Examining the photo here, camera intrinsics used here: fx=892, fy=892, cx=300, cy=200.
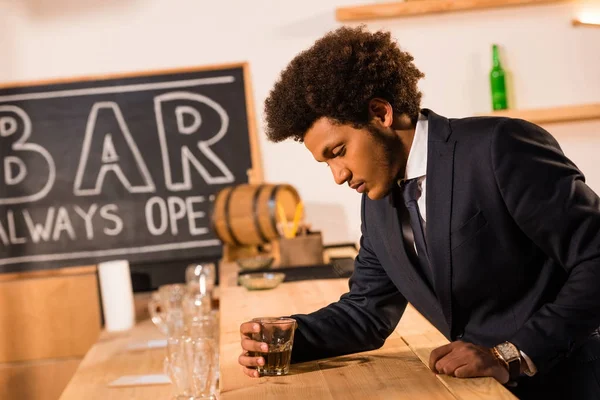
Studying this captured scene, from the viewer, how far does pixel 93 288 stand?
15.6 feet

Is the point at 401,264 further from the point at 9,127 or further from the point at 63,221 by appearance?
the point at 9,127

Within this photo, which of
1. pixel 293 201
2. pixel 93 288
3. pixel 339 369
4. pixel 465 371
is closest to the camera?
pixel 465 371

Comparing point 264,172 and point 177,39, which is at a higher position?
point 177,39

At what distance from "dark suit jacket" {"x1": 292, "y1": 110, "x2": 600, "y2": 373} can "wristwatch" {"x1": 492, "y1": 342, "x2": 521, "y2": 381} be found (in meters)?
0.02

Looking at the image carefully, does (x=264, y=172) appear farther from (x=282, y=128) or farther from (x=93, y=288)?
(x=282, y=128)

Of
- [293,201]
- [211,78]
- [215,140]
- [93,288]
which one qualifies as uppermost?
[211,78]

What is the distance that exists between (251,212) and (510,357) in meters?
2.47

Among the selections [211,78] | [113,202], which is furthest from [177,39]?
[113,202]

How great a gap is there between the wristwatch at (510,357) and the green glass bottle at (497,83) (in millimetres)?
2982

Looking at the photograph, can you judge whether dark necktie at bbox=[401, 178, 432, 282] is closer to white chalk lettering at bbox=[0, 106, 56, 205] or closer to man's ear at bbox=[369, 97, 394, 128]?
man's ear at bbox=[369, 97, 394, 128]

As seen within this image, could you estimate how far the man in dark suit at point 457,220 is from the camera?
1.75m

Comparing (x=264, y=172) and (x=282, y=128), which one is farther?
(x=264, y=172)

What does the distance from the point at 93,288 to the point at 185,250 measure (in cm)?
53

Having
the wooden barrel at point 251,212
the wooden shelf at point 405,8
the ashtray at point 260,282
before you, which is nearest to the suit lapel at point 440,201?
the ashtray at point 260,282
